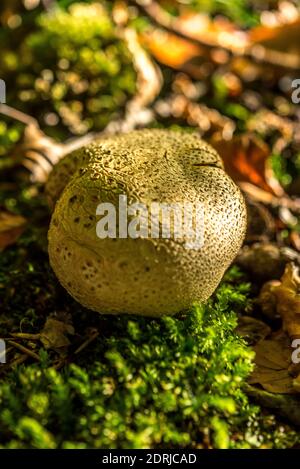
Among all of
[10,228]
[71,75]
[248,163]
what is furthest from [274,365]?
[71,75]

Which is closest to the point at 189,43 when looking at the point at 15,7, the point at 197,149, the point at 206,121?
the point at 206,121

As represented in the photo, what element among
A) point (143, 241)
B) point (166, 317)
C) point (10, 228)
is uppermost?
point (143, 241)

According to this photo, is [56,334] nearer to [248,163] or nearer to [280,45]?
[248,163]

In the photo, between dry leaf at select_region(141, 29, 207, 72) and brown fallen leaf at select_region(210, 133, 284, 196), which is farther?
dry leaf at select_region(141, 29, 207, 72)

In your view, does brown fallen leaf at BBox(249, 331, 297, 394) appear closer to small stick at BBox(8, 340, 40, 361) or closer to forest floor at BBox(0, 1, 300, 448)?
forest floor at BBox(0, 1, 300, 448)

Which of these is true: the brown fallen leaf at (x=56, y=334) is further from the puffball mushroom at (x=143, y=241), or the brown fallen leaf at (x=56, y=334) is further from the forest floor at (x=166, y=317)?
the puffball mushroom at (x=143, y=241)

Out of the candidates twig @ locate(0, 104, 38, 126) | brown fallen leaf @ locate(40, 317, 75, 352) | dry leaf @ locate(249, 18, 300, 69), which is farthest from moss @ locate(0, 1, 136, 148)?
brown fallen leaf @ locate(40, 317, 75, 352)

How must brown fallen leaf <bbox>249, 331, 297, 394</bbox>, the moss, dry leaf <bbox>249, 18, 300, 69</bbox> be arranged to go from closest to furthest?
brown fallen leaf <bbox>249, 331, 297, 394</bbox> → the moss → dry leaf <bbox>249, 18, 300, 69</bbox>
